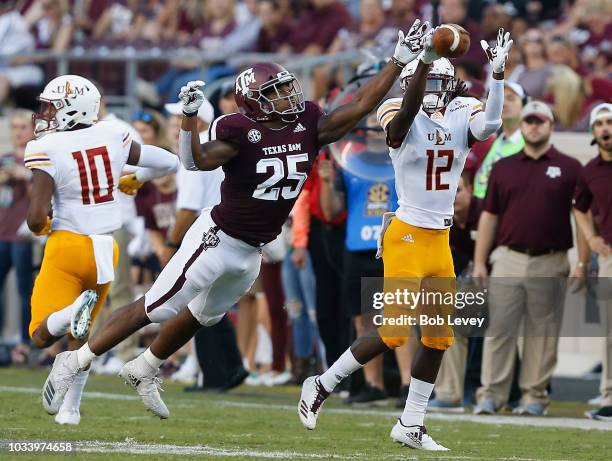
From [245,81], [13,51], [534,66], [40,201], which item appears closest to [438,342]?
[245,81]

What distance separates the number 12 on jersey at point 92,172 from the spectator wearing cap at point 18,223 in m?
4.72

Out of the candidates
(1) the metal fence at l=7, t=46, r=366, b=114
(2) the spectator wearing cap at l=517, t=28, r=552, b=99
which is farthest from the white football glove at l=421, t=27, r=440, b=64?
(1) the metal fence at l=7, t=46, r=366, b=114

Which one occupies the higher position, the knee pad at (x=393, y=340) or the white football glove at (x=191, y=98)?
the white football glove at (x=191, y=98)

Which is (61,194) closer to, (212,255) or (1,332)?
(212,255)

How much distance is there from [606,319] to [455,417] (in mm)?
1231

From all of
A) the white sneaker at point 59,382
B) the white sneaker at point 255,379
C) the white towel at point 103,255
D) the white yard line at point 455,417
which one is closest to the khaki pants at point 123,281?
the white sneaker at point 255,379

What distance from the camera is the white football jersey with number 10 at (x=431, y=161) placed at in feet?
25.8

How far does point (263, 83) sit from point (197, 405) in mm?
2897

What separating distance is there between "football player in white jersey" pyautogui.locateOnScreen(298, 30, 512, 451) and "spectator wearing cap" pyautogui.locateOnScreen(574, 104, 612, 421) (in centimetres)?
209

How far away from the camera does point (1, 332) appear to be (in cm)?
1460

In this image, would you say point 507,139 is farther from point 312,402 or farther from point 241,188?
point 312,402

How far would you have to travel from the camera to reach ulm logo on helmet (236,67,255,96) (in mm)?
7864

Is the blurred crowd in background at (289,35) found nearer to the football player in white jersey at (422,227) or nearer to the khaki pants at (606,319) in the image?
the khaki pants at (606,319)

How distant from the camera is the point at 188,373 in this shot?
12.3m
